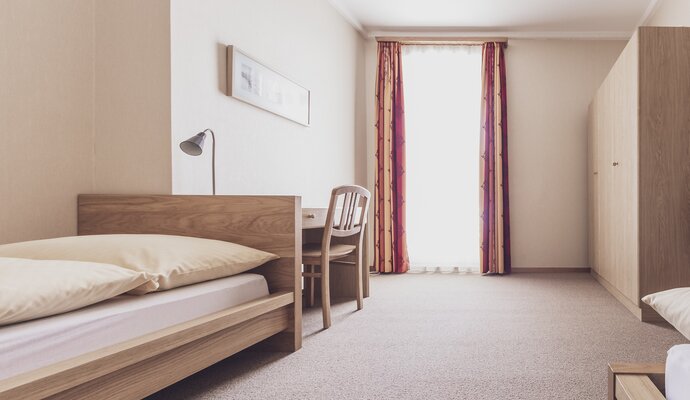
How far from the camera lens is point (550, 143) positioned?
509 centimetres

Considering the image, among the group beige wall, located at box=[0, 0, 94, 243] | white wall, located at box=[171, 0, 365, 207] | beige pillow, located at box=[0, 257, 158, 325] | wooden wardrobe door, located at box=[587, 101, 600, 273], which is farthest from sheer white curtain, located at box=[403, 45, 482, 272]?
beige pillow, located at box=[0, 257, 158, 325]

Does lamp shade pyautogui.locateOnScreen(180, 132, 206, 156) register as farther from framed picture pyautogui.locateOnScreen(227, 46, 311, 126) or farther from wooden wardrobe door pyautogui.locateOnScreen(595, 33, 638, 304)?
wooden wardrobe door pyautogui.locateOnScreen(595, 33, 638, 304)

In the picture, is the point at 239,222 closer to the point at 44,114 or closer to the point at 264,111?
the point at 44,114

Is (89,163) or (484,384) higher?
(89,163)


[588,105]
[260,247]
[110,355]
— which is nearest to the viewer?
[110,355]

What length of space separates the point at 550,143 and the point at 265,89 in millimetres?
3090

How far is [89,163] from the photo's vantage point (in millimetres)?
2514

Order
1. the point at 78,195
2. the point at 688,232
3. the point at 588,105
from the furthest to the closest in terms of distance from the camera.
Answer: the point at 588,105 < the point at 688,232 < the point at 78,195

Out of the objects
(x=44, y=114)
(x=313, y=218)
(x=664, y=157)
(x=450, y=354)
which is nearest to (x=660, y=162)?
(x=664, y=157)

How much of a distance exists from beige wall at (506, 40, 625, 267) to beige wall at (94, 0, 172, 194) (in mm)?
3666

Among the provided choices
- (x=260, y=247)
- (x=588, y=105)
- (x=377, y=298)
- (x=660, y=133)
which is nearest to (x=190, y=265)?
(x=260, y=247)

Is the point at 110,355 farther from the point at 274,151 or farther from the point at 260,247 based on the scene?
the point at 274,151

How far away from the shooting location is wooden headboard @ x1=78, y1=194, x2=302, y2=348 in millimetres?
2133

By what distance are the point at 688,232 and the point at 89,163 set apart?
10.1ft
